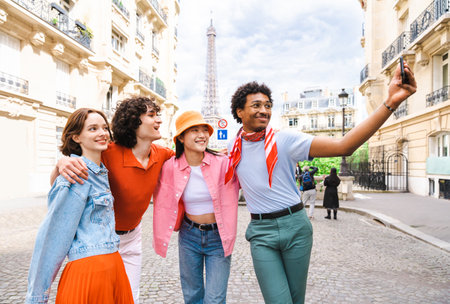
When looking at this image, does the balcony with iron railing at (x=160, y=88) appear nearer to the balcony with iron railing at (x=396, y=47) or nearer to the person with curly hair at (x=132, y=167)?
the balcony with iron railing at (x=396, y=47)

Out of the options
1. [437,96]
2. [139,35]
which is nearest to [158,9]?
[139,35]

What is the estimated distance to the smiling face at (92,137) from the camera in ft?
6.51

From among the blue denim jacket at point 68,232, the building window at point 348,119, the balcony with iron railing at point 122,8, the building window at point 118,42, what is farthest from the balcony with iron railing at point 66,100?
the building window at point 348,119

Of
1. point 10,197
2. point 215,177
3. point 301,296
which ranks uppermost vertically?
point 215,177

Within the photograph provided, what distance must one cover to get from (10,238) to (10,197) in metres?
8.05

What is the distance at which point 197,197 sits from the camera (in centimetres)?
248

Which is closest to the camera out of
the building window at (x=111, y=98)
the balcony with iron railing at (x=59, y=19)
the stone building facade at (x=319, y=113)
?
the balcony with iron railing at (x=59, y=19)

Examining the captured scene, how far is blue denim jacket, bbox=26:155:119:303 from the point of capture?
5.38 feet

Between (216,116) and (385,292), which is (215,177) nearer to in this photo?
(385,292)

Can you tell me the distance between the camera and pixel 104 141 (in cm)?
204

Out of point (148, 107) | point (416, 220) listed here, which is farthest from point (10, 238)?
point (416, 220)

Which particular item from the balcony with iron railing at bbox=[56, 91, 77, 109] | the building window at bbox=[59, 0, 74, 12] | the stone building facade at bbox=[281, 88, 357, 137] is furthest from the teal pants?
the stone building facade at bbox=[281, 88, 357, 137]

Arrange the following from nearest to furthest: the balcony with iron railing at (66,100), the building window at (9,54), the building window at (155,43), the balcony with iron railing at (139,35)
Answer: the building window at (9,54), the balcony with iron railing at (66,100), the balcony with iron railing at (139,35), the building window at (155,43)

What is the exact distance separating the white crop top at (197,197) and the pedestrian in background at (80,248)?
697 mm
